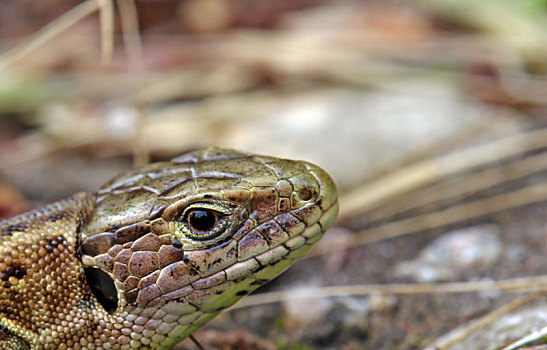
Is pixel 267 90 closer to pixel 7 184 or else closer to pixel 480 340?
pixel 7 184

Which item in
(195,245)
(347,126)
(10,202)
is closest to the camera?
(195,245)

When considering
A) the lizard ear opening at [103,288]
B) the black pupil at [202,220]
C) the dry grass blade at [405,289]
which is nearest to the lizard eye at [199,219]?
the black pupil at [202,220]

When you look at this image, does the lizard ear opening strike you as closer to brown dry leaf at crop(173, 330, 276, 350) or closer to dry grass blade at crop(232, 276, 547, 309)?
brown dry leaf at crop(173, 330, 276, 350)

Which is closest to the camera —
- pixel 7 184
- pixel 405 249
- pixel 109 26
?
pixel 109 26

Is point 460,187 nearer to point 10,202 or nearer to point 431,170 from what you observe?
point 431,170

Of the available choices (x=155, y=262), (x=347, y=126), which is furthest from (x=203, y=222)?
(x=347, y=126)

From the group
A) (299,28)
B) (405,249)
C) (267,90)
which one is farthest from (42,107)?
(405,249)
